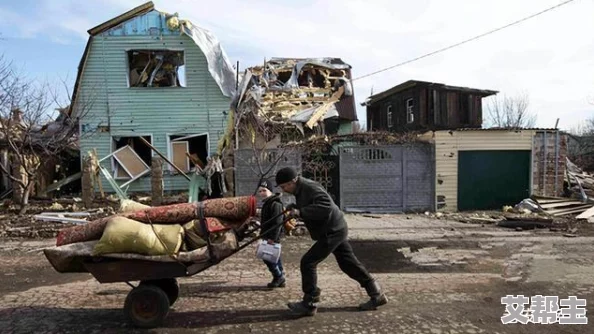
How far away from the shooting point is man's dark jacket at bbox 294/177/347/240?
479 cm

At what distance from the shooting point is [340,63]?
22125 mm

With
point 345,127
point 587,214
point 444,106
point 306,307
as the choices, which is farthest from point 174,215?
point 444,106

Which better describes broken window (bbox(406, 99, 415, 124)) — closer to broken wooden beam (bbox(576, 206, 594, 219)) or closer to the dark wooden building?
the dark wooden building

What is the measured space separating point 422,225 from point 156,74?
11.3 m

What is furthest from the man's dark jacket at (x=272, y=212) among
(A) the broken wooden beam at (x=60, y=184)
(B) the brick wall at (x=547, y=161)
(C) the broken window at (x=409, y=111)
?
(C) the broken window at (x=409, y=111)

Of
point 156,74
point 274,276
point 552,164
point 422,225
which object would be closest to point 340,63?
point 156,74

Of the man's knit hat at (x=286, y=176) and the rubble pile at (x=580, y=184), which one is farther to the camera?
the rubble pile at (x=580, y=184)

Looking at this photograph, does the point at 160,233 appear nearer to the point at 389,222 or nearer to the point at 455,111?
the point at 389,222

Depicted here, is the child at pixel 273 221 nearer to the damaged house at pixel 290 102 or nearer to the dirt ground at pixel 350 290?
the dirt ground at pixel 350 290

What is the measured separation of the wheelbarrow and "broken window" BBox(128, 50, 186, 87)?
12.9m

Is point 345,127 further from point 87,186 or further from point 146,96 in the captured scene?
point 87,186

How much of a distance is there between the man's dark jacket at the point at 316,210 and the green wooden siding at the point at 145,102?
11883mm

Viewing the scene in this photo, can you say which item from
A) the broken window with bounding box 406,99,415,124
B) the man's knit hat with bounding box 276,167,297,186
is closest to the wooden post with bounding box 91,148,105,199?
the man's knit hat with bounding box 276,167,297,186

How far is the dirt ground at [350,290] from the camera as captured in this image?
4.63 meters
